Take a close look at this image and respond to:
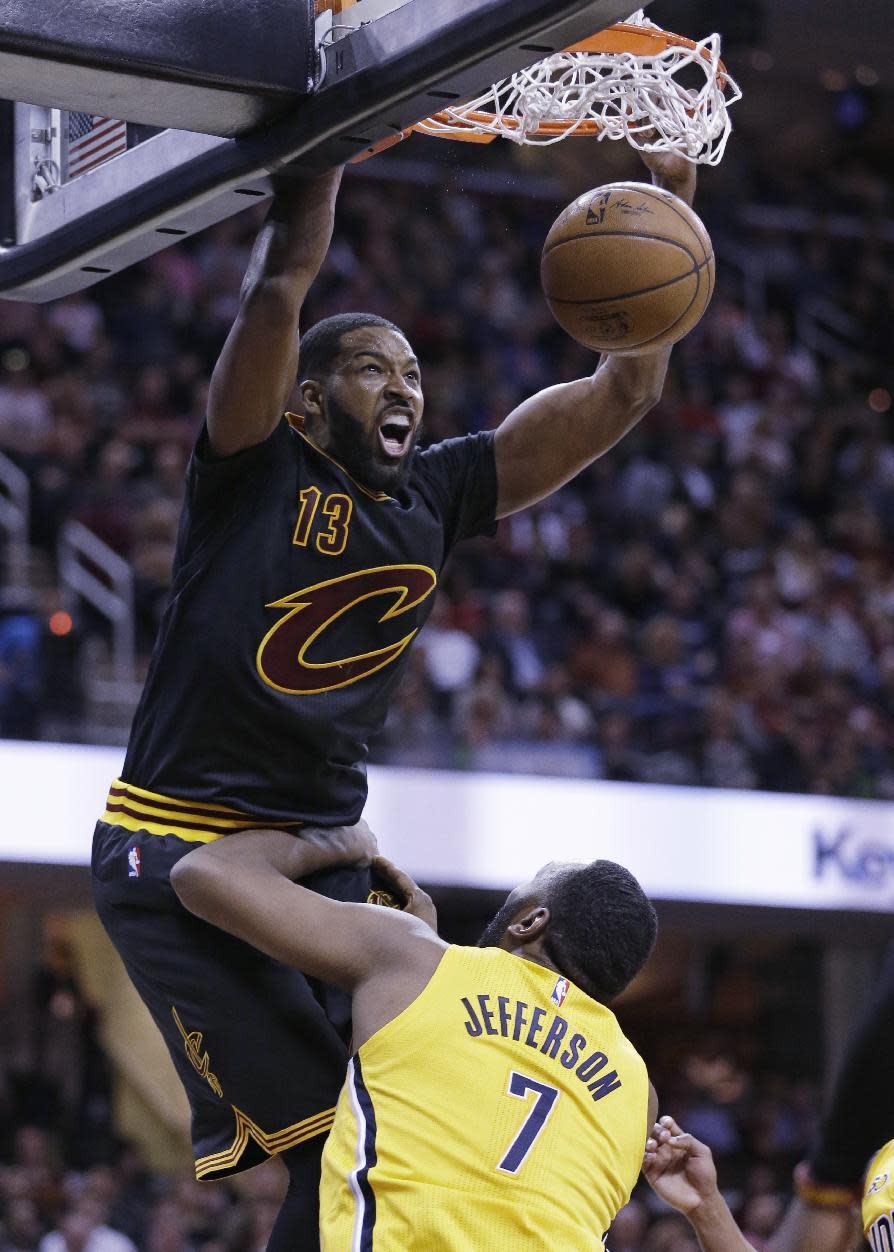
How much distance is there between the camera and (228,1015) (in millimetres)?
3584

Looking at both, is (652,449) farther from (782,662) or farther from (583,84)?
(583,84)

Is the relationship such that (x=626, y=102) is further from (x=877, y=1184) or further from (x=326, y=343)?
(x=877, y=1184)

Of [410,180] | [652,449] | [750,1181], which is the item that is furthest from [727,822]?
[410,180]

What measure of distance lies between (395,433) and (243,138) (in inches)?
24.3

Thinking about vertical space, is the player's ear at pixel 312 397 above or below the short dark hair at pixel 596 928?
above

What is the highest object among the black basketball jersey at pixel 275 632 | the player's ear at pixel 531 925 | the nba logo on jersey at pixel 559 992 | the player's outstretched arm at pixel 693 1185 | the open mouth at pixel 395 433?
the open mouth at pixel 395 433

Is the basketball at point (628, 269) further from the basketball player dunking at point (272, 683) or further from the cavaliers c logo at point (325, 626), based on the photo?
the cavaliers c logo at point (325, 626)

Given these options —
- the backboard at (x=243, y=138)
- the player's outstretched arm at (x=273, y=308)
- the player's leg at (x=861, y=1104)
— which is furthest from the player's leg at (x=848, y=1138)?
the backboard at (x=243, y=138)

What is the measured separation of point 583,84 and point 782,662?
9.47 metres

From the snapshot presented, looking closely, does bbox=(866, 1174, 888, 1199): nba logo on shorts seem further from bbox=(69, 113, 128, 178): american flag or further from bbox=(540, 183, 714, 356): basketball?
bbox=(69, 113, 128, 178): american flag

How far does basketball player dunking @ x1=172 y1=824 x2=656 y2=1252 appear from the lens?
3.12m

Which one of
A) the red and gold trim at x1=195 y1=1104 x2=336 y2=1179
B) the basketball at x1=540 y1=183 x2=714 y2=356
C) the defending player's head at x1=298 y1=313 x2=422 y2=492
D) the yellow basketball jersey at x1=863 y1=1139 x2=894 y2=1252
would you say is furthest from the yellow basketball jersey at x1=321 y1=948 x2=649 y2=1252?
the basketball at x1=540 y1=183 x2=714 y2=356

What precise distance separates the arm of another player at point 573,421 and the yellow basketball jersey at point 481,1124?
1.17 meters

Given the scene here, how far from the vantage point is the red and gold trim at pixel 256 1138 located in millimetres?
3553
